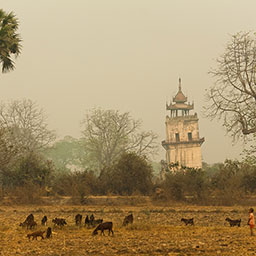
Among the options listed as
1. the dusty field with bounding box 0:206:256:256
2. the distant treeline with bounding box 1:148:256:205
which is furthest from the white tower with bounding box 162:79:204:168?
the dusty field with bounding box 0:206:256:256

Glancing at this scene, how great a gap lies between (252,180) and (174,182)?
437 centimetres

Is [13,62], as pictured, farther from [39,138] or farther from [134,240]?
[39,138]

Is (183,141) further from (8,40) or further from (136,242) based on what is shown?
(136,242)

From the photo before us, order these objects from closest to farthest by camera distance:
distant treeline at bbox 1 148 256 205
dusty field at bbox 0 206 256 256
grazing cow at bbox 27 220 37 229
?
1. dusty field at bbox 0 206 256 256
2. grazing cow at bbox 27 220 37 229
3. distant treeline at bbox 1 148 256 205

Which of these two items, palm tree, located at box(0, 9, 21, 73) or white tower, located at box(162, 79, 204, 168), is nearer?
palm tree, located at box(0, 9, 21, 73)

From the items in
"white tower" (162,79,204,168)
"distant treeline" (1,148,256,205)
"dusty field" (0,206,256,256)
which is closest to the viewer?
"dusty field" (0,206,256,256)

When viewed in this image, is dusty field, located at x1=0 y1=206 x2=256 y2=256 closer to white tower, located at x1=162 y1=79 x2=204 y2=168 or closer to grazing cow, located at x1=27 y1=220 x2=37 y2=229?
grazing cow, located at x1=27 y1=220 x2=37 y2=229

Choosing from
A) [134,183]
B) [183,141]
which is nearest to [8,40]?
[134,183]

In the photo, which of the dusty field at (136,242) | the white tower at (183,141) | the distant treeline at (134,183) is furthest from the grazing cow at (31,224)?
the white tower at (183,141)

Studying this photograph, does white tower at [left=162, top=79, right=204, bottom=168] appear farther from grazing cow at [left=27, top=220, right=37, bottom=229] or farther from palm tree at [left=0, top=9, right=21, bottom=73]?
grazing cow at [left=27, top=220, right=37, bottom=229]

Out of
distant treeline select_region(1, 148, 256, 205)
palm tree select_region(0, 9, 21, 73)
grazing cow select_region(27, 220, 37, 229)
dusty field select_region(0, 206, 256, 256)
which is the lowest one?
dusty field select_region(0, 206, 256, 256)

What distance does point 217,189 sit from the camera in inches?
922

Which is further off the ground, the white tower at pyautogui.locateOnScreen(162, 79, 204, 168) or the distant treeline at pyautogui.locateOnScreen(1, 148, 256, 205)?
the white tower at pyautogui.locateOnScreen(162, 79, 204, 168)

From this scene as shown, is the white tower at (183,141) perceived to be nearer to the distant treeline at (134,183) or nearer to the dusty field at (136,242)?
the distant treeline at (134,183)
